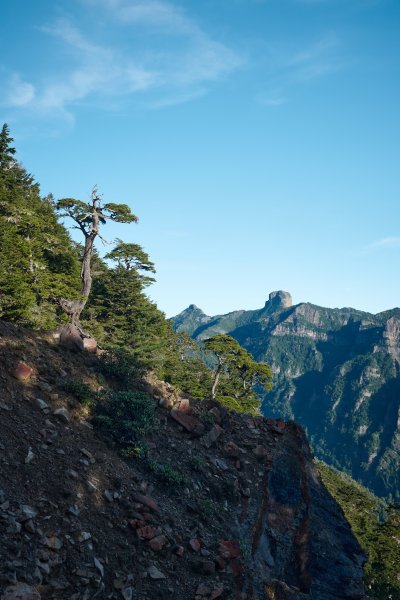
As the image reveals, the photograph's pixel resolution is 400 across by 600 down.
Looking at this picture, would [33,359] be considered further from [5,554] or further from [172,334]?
[172,334]

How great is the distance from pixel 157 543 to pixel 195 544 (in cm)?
113

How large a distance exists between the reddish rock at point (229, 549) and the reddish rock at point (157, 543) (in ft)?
5.22

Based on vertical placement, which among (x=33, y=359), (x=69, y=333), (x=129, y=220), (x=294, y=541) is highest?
(x=129, y=220)

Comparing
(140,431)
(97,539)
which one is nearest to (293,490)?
(140,431)

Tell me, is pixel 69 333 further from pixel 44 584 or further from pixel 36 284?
pixel 36 284

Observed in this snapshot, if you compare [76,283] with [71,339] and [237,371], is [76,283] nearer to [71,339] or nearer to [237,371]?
[71,339]

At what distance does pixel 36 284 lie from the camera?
2417 cm

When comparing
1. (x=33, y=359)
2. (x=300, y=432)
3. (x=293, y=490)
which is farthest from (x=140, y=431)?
(x=300, y=432)

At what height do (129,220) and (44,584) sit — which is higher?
(129,220)

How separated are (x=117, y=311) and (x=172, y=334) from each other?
56.0 feet

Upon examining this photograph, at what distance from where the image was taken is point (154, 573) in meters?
7.39

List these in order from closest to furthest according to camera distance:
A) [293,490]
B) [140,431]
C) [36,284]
→ [140,431] → [293,490] → [36,284]

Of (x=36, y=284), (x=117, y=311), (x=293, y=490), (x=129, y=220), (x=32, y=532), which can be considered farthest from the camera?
(x=117, y=311)

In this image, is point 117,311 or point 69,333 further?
point 117,311
